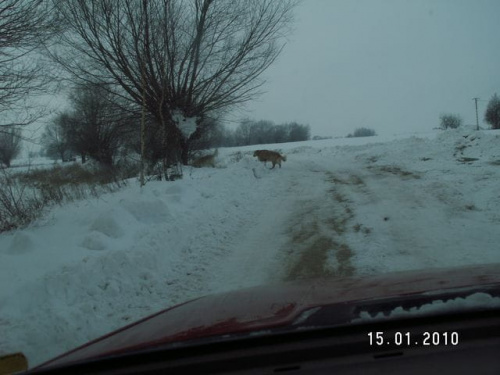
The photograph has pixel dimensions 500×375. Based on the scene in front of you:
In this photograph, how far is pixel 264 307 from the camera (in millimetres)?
2771

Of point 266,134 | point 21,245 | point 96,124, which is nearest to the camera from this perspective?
point 21,245

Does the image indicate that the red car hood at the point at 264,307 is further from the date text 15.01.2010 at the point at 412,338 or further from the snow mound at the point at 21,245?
the snow mound at the point at 21,245

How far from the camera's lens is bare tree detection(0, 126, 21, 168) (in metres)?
9.80

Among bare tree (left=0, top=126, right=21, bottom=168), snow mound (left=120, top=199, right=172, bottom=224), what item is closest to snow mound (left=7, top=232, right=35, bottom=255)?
snow mound (left=120, top=199, right=172, bottom=224)

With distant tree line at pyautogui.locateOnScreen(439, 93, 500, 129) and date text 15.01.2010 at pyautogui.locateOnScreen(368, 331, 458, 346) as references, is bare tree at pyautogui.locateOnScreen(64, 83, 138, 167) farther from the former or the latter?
distant tree line at pyautogui.locateOnScreen(439, 93, 500, 129)

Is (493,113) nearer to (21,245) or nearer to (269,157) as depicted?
(269,157)

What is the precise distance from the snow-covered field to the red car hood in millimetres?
2013

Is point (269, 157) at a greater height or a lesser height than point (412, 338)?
greater

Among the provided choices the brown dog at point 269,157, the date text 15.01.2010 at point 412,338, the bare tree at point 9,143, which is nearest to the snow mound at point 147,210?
the bare tree at point 9,143

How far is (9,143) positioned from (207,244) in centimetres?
576

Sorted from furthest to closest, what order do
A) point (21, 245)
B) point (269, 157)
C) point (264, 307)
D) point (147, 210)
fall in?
1. point (269, 157)
2. point (147, 210)
3. point (21, 245)
4. point (264, 307)

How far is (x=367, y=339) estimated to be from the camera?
6.78ft

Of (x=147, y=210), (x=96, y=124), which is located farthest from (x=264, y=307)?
(x=96, y=124)

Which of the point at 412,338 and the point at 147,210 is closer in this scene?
the point at 412,338
